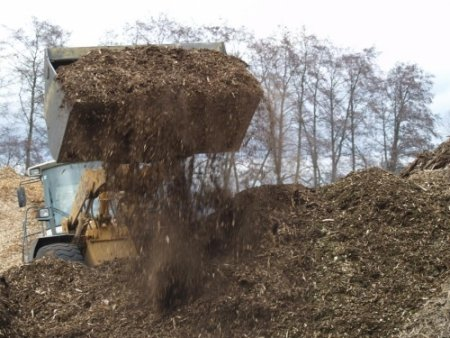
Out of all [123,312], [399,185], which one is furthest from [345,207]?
[123,312]

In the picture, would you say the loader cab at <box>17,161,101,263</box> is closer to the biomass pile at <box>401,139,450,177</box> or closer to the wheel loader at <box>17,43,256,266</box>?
the wheel loader at <box>17,43,256,266</box>

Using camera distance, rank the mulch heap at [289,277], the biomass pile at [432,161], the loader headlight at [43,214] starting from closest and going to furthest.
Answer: the mulch heap at [289,277], the biomass pile at [432,161], the loader headlight at [43,214]

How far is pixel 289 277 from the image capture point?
490 cm

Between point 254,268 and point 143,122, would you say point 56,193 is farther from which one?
point 254,268

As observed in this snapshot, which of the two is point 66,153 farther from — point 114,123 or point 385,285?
point 385,285

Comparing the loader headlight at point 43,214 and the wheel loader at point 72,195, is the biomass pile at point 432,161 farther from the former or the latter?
the loader headlight at point 43,214

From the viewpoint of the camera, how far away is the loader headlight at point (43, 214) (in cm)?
870

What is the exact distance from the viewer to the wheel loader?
18.7 ft

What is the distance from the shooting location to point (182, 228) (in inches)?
214

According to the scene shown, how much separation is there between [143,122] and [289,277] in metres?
1.69

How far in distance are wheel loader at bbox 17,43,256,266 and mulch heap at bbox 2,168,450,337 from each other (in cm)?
63

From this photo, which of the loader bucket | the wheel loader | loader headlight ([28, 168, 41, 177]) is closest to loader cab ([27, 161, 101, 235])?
the wheel loader

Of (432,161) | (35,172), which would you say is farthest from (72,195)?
(432,161)

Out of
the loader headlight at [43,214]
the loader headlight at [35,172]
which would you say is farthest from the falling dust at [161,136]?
the loader headlight at [35,172]
